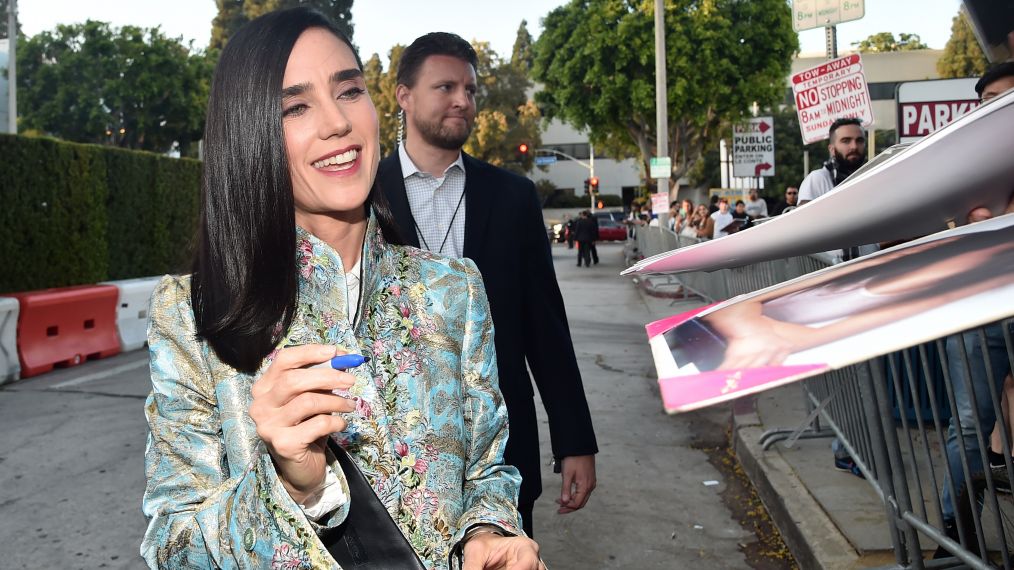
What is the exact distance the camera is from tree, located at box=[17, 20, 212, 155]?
51031 millimetres

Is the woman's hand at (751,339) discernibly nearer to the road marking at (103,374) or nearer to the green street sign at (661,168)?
the road marking at (103,374)

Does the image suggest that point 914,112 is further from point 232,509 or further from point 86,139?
point 86,139

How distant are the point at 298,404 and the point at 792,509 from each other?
12.6 feet

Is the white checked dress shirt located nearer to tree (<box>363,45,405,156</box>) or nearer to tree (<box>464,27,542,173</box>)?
tree (<box>363,45,405,156</box>)

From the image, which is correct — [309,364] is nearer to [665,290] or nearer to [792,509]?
[792,509]

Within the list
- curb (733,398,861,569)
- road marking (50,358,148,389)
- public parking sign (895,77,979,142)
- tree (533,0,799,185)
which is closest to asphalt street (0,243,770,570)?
road marking (50,358,148,389)

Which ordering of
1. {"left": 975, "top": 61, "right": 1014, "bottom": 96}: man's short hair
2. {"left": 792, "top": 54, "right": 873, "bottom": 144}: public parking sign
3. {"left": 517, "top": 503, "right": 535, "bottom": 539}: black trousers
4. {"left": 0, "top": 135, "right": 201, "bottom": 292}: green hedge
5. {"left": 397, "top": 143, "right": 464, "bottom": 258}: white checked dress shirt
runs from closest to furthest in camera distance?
{"left": 517, "top": 503, "right": 535, "bottom": 539}: black trousers < {"left": 397, "top": 143, "right": 464, "bottom": 258}: white checked dress shirt < {"left": 975, "top": 61, "right": 1014, "bottom": 96}: man's short hair < {"left": 792, "top": 54, "right": 873, "bottom": 144}: public parking sign < {"left": 0, "top": 135, "right": 201, "bottom": 292}: green hedge

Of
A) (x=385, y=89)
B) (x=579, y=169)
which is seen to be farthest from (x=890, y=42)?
(x=385, y=89)

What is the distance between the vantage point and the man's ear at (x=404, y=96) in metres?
3.61

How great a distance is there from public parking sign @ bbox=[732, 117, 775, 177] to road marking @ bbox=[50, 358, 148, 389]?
45.7 ft

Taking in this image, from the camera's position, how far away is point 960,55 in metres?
49.5

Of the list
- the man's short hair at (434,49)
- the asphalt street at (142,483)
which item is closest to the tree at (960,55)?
the asphalt street at (142,483)

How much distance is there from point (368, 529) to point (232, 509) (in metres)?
0.21

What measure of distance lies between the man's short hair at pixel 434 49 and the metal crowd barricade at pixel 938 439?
189 cm
